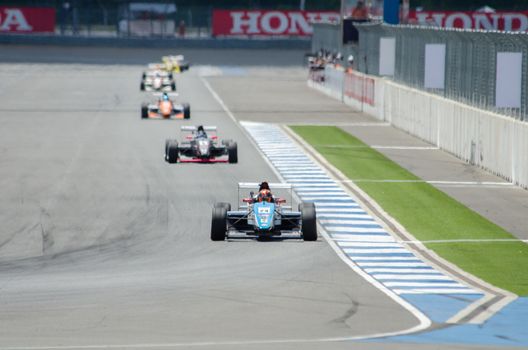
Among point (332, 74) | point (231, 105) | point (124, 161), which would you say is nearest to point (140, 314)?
point (124, 161)

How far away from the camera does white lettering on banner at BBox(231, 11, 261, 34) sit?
11000cm

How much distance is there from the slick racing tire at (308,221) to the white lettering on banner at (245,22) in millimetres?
85525

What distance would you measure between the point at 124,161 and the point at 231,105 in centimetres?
2435

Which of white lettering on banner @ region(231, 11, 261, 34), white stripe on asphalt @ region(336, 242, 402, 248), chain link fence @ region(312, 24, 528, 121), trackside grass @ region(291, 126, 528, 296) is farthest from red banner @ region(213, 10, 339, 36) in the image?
white stripe on asphalt @ region(336, 242, 402, 248)

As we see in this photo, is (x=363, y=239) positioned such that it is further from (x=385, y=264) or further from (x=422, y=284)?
(x=422, y=284)

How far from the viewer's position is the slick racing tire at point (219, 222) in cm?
2514

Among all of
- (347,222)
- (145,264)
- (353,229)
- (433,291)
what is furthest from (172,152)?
(433,291)

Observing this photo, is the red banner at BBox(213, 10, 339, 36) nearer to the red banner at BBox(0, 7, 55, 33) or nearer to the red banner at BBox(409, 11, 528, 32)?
the red banner at BBox(409, 11, 528, 32)

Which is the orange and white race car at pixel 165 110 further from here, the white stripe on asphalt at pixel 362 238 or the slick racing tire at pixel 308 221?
the slick racing tire at pixel 308 221

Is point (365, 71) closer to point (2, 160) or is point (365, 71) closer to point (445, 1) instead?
point (2, 160)

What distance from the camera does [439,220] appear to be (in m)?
28.8

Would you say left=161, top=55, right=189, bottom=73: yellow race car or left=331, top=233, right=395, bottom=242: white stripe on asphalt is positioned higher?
left=331, top=233, right=395, bottom=242: white stripe on asphalt

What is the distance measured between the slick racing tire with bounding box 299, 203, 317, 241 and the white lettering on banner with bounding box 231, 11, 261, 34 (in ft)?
281

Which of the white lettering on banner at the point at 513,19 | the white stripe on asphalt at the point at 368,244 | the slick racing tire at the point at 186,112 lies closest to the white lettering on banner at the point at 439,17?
the white lettering on banner at the point at 513,19
